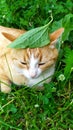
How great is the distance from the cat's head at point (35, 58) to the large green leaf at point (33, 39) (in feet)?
0.08

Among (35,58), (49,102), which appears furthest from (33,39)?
(49,102)

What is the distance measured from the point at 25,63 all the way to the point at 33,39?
0.15 m

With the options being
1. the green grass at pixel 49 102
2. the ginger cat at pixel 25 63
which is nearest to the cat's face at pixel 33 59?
the ginger cat at pixel 25 63

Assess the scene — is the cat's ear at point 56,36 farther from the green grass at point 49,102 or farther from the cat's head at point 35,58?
the green grass at point 49,102

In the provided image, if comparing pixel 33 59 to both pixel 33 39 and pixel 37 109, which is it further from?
pixel 37 109

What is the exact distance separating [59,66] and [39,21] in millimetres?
438

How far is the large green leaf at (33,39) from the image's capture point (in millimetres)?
2196

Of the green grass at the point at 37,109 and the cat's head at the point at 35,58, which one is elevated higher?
the cat's head at the point at 35,58

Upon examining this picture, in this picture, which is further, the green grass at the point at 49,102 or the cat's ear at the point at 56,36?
the green grass at the point at 49,102

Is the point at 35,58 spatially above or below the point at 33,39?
below

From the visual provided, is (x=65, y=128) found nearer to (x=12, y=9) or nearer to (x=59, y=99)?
(x=59, y=99)

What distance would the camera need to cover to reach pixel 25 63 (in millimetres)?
2229

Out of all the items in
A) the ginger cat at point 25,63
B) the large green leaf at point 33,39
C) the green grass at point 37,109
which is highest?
the large green leaf at point 33,39

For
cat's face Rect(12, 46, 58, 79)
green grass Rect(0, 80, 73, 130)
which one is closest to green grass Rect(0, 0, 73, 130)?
green grass Rect(0, 80, 73, 130)
